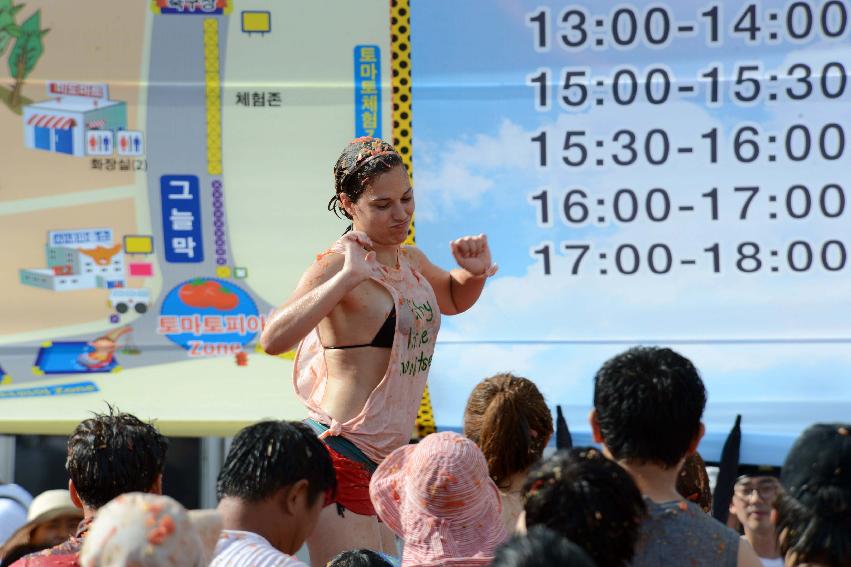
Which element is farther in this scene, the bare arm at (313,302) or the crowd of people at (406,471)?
the bare arm at (313,302)

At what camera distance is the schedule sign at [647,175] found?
404 cm

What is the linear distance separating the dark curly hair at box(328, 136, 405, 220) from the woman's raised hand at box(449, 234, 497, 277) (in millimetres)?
279

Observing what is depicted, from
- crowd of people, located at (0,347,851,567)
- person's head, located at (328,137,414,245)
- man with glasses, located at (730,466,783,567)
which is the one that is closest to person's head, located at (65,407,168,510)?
crowd of people, located at (0,347,851,567)

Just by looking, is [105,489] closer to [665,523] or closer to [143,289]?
[665,523]

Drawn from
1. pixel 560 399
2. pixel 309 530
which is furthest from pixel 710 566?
pixel 560 399

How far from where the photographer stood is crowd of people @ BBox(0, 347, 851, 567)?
4.54ft

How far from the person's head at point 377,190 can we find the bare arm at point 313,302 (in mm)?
114

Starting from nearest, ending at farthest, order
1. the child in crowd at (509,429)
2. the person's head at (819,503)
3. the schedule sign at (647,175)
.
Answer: the person's head at (819,503), the child in crowd at (509,429), the schedule sign at (647,175)

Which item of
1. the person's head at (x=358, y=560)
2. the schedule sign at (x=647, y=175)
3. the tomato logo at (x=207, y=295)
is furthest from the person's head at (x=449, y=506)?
the tomato logo at (x=207, y=295)

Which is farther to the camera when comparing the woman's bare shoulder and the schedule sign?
the schedule sign

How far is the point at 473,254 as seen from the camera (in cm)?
296

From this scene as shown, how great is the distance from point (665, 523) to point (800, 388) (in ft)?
7.91

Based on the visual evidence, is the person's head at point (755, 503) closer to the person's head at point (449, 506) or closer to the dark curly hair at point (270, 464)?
the person's head at point (449, 506)

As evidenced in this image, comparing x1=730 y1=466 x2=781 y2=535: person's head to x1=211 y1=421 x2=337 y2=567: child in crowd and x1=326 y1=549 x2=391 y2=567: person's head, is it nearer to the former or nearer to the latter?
x1=326 y1=549 x2=391 y2=567: person's head
